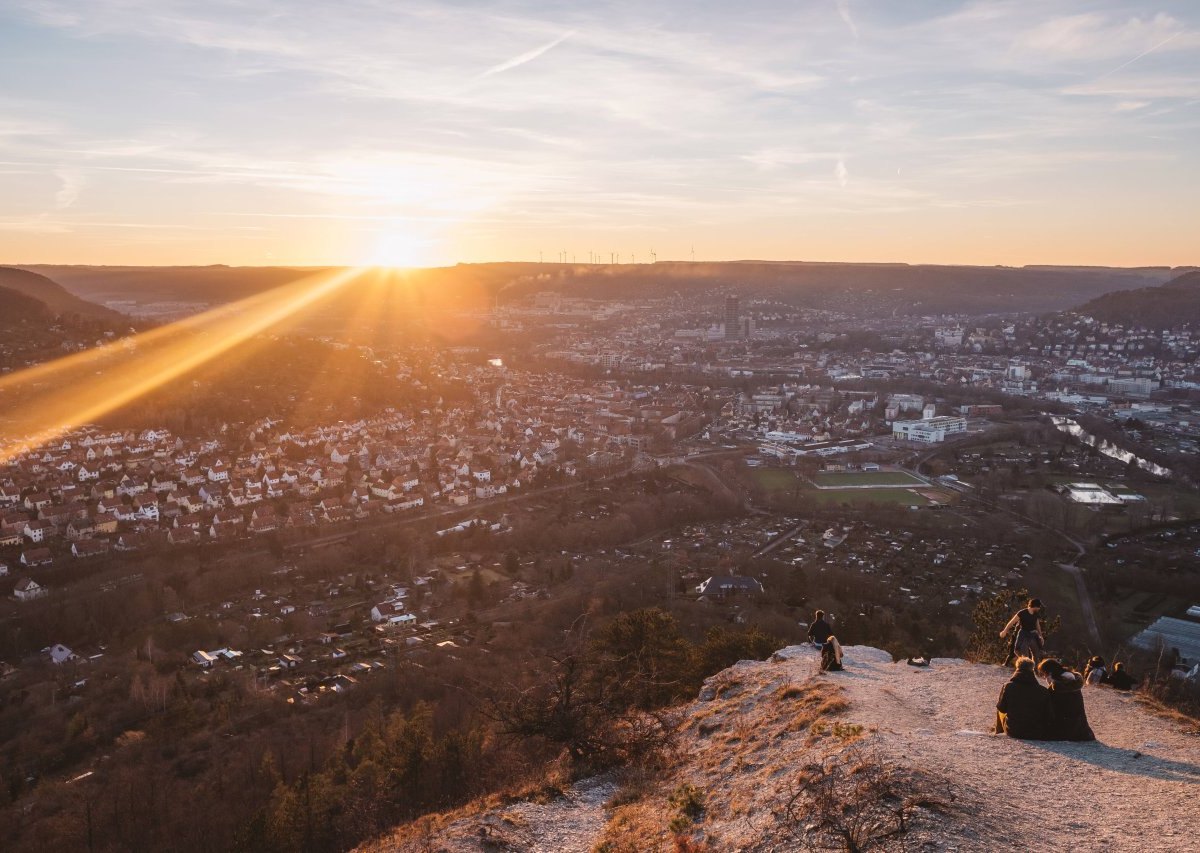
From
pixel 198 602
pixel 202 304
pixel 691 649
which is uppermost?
pixel 202 304

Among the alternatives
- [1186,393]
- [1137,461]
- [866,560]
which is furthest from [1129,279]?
[866,560]

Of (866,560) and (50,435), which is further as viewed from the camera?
(50,435)

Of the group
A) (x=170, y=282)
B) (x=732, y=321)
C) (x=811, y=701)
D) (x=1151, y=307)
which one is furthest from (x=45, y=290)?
(x=1151, y=307)

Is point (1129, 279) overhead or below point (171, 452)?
overhead

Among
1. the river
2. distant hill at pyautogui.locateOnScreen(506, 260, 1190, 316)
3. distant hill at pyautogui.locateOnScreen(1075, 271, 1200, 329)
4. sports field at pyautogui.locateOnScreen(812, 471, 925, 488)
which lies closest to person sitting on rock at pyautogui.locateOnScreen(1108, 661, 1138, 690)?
sports field at pyautogui.locateOnScreen(812, 471, 925, 488)

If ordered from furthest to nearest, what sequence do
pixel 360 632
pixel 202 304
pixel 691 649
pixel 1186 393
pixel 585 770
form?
pixel 202 304, pixel 1186 393, pixel 360 632, pixel 691 649, pixel 585 770

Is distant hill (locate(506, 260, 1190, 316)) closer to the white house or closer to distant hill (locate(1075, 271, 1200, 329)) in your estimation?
distant hill (locate(1075, 271, 1200, 329))

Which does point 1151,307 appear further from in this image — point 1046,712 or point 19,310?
A: point 19,310

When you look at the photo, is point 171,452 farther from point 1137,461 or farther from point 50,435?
point 1137,461
